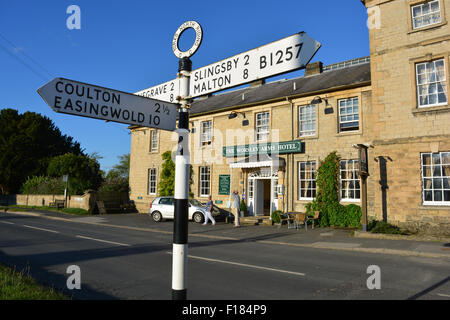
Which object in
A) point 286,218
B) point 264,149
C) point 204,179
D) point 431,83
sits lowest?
point 286,218

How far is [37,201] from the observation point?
108 feet

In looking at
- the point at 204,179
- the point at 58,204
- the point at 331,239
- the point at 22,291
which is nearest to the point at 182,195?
the point at 22,291

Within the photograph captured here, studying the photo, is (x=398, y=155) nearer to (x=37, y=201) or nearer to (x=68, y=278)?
(x=68, y=278)

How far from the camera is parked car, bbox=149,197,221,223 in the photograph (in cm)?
1844

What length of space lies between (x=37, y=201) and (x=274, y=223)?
88.1 ft

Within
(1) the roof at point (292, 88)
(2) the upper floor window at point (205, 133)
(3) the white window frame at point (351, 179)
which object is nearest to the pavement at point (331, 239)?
(3) the white window frame at point (351, 179)

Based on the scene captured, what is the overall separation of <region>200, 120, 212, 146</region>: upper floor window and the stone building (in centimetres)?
9

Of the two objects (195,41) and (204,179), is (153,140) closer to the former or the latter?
(204,179)

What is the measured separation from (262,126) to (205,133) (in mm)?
4749

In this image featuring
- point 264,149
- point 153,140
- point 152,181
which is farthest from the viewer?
point 153,140

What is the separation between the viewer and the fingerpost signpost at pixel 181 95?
2713mm

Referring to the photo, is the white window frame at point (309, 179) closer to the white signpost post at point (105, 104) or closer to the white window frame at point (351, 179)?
the white window frame at point (351, 179)

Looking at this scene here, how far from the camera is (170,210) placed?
19078mm
